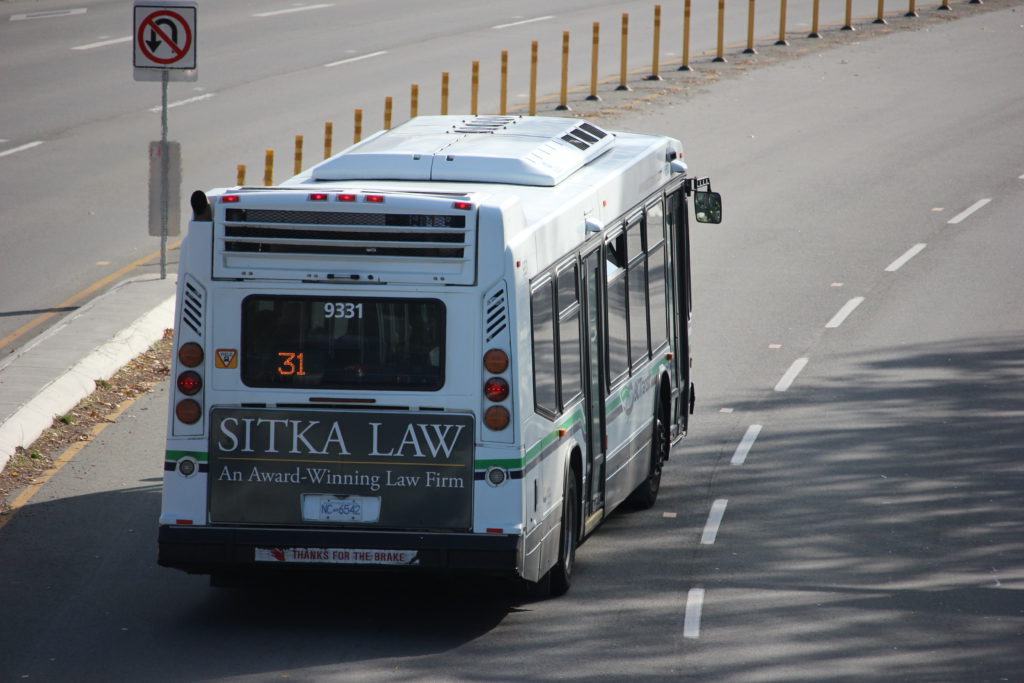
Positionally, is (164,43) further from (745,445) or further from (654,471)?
(654,471)

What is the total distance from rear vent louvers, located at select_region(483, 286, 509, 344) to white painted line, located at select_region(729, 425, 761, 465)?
521 cm

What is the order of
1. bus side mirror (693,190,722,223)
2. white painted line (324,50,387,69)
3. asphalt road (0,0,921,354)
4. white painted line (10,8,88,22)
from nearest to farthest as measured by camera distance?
bus side mirror (693,190,722,223) → asphalt road (0,0,921,354) → white painted line (324,50,387,69) → white painted line (10,8,88,22)

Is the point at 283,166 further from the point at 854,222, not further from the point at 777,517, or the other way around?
the point at 777,517

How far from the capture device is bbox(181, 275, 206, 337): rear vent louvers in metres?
9.52

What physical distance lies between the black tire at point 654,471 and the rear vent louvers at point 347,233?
13.4ft

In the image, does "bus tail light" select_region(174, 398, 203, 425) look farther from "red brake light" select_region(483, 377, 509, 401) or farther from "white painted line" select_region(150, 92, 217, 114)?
"white painted line" select_region(150, 92, 217, 114)

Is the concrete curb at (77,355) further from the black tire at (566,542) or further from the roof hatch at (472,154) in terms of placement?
the black tire at (566,542)

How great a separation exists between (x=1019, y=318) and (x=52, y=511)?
462 inches

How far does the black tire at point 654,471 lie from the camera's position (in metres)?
12.9

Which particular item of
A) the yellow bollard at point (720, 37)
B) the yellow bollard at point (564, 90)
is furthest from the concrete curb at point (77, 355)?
the yellow bollard at point (720, 37)

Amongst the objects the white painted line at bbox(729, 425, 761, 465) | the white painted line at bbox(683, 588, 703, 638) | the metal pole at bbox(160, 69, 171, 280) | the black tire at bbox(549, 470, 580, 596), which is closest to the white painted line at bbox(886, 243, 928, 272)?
the white painted line at bbox(729, 425, 761, 465)

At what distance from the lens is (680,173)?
1375 centimetres

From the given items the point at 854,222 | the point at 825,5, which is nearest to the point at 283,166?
the point at 854,222

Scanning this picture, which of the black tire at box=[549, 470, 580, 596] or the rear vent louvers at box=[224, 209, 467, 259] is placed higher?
the rear vent louvers at box=[224, 209, 467, 259]
